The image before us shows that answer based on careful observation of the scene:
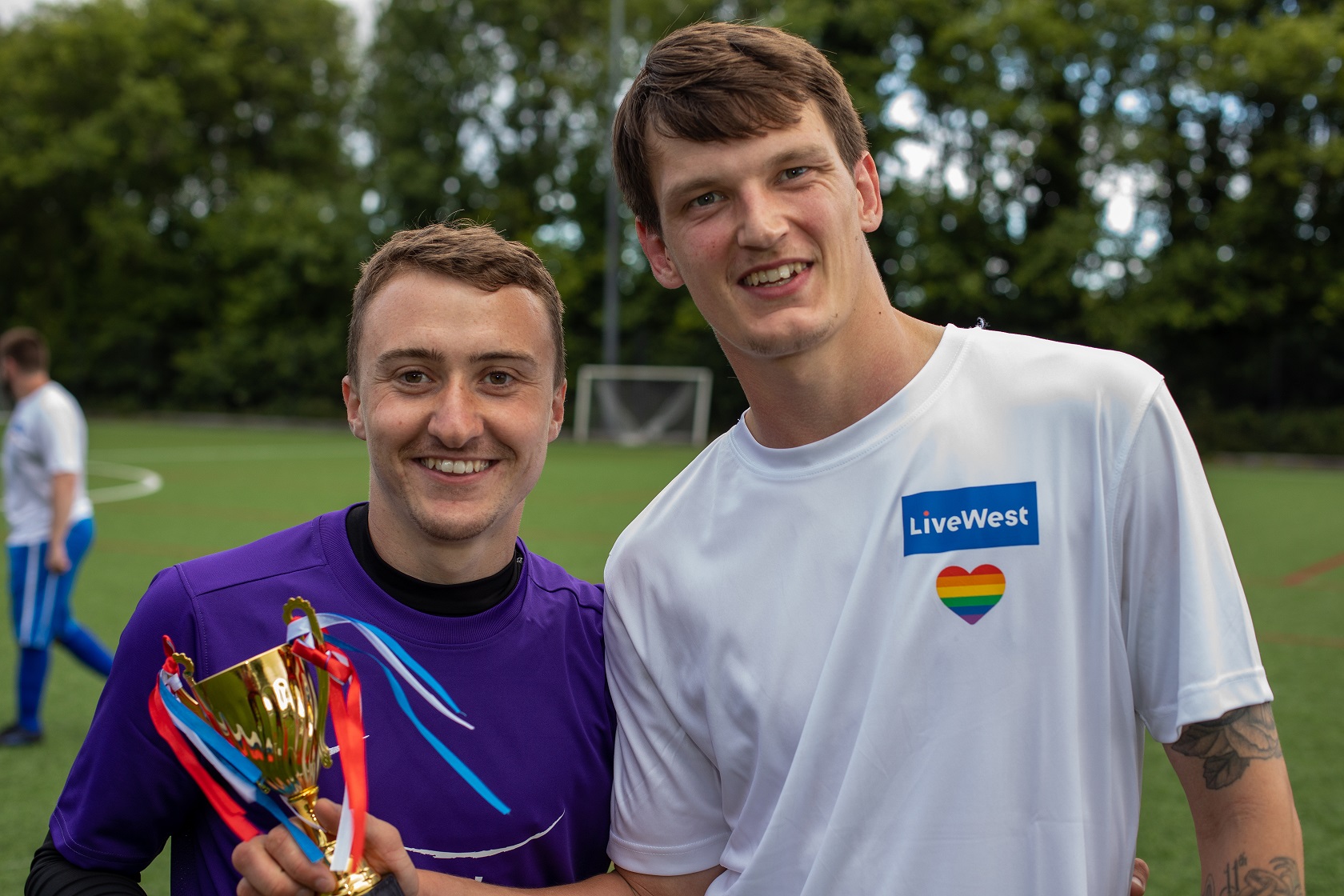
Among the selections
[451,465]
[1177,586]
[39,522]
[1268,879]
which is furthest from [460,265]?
[39,522]

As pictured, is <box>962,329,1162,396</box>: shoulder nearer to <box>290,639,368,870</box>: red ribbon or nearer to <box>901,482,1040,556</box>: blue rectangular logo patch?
<box>901,482,1040,556</box>: blue rectangular logo patch

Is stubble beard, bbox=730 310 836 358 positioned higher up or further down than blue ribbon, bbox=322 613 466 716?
higher up

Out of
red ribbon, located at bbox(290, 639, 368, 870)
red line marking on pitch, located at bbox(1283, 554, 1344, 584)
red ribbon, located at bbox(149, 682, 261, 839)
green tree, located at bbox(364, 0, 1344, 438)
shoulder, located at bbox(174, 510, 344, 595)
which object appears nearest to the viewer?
red ribbon, located at bbox(290, 639, 368, 870)

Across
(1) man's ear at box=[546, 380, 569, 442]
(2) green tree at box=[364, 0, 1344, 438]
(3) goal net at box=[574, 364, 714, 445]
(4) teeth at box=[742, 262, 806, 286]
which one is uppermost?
(2) green tree at box=[364, 0, 1344, 438]

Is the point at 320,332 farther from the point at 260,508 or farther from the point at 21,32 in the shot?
the point at 260,508

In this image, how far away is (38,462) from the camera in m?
6.48

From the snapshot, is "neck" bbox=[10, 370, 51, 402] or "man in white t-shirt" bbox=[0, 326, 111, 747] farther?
"neck" bbox=[10, 370, 51, 402]

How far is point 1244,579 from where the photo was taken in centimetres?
1008

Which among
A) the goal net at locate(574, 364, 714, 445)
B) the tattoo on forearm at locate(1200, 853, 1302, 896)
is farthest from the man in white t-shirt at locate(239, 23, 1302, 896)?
the goal net at locate(574, 364, 714, 445)

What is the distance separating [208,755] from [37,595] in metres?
5.10

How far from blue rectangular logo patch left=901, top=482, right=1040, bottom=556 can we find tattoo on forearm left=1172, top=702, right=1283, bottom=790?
0.37 metres

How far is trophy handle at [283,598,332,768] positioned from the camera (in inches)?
69.6

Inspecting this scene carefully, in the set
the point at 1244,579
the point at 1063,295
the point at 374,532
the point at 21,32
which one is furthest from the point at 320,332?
the point at 374,532

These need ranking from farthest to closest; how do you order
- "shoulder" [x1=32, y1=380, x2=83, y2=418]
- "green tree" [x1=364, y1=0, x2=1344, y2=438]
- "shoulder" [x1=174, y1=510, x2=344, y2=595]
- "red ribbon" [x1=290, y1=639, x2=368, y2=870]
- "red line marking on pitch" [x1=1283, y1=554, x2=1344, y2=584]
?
"green tree" [x1=364, y1=0, x2=1344, y2=438] < "red line marking on pitch" [x1=1283, y1=554, x2=1344, y2=584] < "shoulder" [x1=32, y1=380, x2=83, y2=418] < "shoulder" [x1=174, y1=510, x2=344, y2=595] < "red ribbon" [x1=290, y1=639, x2=368, y2=870]
